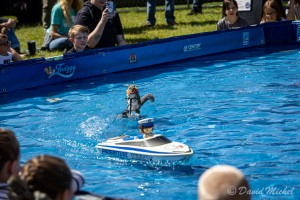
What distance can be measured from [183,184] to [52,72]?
475 centimetres

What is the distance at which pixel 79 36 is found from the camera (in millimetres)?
9828

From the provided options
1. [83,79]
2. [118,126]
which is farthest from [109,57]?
[118,126]

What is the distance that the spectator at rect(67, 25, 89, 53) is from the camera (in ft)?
31.6

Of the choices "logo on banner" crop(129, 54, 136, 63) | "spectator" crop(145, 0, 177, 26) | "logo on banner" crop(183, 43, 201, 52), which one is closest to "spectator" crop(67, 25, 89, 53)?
"logo on banner" crop(129, 54, 136, 63)

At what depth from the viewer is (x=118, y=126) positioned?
7.30 metres

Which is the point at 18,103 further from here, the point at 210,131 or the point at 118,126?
the point at 210,131

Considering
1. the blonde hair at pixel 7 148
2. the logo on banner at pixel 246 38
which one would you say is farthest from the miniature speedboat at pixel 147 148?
the logo on banner at pixel 246 38

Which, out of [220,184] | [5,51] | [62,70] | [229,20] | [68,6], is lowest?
[62,70]

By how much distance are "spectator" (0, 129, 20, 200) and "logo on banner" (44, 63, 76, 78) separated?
21.3 ft

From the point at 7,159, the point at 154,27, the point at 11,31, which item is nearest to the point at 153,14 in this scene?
the point at 154,27

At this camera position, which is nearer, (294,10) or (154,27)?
(294,10)

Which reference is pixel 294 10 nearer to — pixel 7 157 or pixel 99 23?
pixel 99 23

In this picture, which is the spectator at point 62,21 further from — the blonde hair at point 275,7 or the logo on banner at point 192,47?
the blonde hair at point 275,7

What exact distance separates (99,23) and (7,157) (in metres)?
7.06
